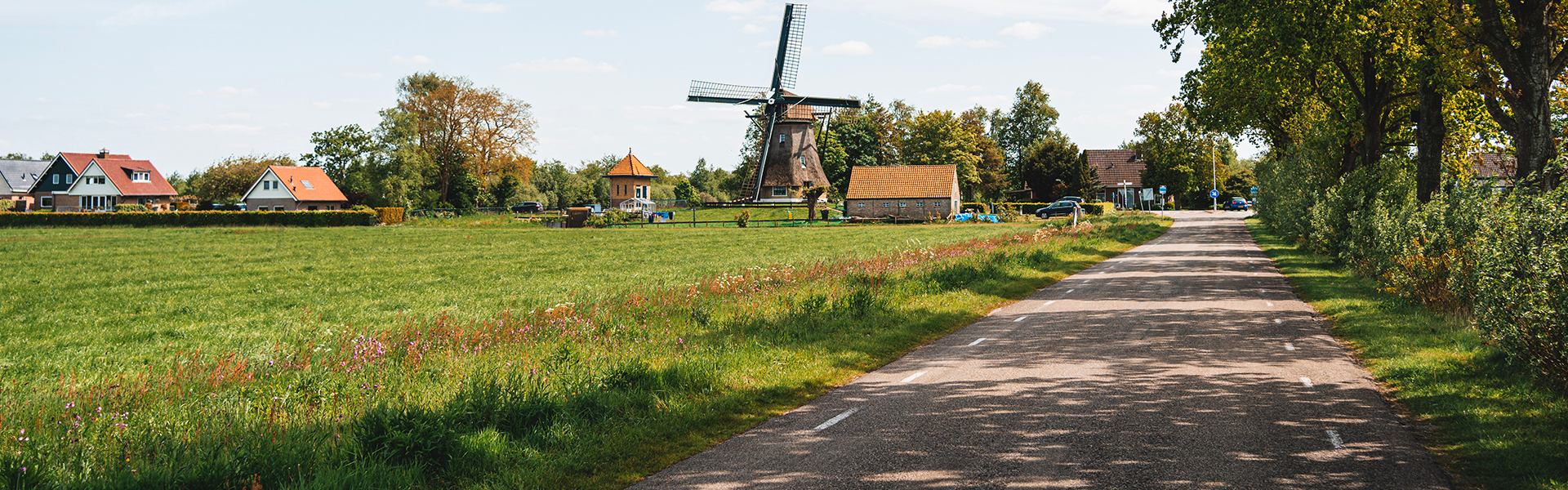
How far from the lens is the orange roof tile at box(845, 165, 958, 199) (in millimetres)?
73875

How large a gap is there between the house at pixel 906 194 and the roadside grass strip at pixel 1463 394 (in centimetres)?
5753

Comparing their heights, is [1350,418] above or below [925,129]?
below

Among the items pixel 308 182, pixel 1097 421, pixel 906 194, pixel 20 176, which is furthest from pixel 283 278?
pixel 20 176

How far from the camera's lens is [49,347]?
13305mm

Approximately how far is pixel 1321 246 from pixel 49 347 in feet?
108

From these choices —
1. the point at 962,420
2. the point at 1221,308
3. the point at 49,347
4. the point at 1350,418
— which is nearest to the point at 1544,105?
the point at 1221,308

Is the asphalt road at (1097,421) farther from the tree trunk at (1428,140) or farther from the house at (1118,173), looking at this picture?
the house at (1118,173)

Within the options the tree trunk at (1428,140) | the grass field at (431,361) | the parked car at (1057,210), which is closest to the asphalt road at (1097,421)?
the grass field at (431,361)

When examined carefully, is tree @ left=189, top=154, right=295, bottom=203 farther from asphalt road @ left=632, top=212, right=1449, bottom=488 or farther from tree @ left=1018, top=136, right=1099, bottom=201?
asphalt road @ left=632, top=212, right=1449, bottom=488

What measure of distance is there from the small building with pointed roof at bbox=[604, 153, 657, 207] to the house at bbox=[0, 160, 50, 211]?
63382 millimetres

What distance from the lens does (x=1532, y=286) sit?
27.1ft

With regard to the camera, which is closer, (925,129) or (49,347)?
(49,347)

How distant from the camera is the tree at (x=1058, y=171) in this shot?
89.7 meters

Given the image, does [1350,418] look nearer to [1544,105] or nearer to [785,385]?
[785,385]
